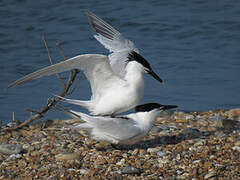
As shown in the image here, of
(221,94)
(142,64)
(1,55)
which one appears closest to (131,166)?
(142,64)

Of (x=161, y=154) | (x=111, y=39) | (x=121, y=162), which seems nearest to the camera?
(x=121, y=162)

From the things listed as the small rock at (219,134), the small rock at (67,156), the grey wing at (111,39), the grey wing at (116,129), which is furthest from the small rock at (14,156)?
the small rock at (219,134)

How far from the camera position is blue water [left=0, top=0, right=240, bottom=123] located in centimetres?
737

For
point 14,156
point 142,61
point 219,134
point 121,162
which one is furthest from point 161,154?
point 14,156

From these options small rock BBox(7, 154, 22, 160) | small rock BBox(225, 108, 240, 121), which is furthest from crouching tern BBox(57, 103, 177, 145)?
small rock BBox(225, 108, 240, 121)

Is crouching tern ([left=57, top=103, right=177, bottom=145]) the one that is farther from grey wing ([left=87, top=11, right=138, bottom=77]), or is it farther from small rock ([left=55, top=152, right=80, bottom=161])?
grey wing ([left=87, top=11, right=138, bottom=77])

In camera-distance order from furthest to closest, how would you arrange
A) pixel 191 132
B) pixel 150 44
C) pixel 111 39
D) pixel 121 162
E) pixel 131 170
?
pixel 150 44, pixel 111 39, pixel 191 132, pixel 121 162, pixel 131 170

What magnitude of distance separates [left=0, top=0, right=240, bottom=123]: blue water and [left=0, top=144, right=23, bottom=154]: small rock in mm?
1976

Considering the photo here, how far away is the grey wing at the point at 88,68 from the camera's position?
14.7ft

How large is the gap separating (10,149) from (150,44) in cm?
551

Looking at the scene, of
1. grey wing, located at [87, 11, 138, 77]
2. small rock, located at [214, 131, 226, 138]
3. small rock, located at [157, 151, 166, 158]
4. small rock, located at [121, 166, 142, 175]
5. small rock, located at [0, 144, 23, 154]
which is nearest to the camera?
small rock, located at [121, 166, 142, 175]

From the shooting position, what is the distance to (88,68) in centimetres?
480

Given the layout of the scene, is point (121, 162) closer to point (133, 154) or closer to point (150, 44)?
point (133, 154)

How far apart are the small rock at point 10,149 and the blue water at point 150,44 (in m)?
1.98
